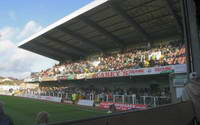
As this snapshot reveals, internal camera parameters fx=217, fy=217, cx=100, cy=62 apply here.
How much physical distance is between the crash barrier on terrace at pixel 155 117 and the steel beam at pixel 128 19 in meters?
16.1

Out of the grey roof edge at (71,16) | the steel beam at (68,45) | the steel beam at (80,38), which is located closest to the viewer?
the grey roof edge at (71,16)

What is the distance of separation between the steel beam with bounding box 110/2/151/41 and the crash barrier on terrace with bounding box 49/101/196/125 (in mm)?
16137

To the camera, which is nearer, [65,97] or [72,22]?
[72,22]

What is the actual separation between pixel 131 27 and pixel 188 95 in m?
19.6

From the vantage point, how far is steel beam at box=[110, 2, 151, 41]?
20.0 m

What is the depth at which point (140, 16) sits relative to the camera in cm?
2158

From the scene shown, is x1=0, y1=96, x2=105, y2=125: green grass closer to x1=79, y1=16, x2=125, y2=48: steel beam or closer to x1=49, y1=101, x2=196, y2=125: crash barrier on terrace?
x1=49, y1=101, x2=196, y2=125: crash barrier on terrace

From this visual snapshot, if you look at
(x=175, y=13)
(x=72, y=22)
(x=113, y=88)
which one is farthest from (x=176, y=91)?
(x=72, y=22)

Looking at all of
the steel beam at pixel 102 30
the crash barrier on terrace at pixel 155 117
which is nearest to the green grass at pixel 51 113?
the crash barrier on terrace at pixel 155 117

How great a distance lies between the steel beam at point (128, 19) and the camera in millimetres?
20050

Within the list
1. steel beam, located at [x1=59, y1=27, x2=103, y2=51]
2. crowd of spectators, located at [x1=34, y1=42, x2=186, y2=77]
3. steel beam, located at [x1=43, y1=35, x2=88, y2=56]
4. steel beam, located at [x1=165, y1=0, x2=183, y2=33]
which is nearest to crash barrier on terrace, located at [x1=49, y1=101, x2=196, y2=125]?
crowd of spectators, located at [x1=34, y1=42, x2=186, y2=77]

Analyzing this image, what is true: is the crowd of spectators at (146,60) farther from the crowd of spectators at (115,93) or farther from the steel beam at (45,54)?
the steel beam at (45,54)

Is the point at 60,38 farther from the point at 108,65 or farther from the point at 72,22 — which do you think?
the point at 108,65

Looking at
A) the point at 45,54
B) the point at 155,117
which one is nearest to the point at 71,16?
the point at 45,54
